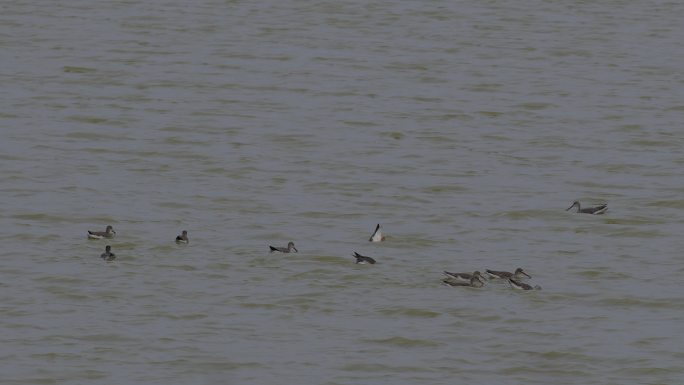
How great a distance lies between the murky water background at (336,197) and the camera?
62.1 feet

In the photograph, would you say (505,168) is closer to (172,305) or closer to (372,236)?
(372,236)

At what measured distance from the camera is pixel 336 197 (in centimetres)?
2670

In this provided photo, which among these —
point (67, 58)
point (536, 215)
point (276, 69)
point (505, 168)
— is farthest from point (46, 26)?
point (536, 215)

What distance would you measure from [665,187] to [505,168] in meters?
2.82

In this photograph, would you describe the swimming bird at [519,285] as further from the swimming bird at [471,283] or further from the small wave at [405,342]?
the small wave at [405,342]

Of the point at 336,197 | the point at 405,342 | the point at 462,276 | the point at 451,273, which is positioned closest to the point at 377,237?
the point at 451,273

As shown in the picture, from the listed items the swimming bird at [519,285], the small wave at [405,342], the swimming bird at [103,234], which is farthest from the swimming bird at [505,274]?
the swimming bird at [103,234]

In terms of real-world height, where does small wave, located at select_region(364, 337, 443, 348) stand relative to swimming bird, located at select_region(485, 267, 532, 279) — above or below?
above

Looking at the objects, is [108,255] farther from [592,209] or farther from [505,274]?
[592,209]

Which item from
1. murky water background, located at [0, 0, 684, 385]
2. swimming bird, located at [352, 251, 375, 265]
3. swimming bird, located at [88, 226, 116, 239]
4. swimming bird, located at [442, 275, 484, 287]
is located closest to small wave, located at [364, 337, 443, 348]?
murky water background, located at [0, 0, 684, 385]

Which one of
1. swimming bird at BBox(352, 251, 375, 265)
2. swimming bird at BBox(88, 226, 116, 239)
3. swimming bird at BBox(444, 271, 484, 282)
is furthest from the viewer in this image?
swimming bird at BBox(88, 226, 116, 239)

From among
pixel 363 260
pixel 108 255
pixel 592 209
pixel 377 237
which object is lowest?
pixel 592 209

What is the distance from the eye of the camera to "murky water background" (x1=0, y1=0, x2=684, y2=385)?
18.9m

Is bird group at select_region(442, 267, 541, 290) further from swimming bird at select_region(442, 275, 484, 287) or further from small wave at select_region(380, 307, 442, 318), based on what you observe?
small wave at select_region(380, 307, 442, 318)
